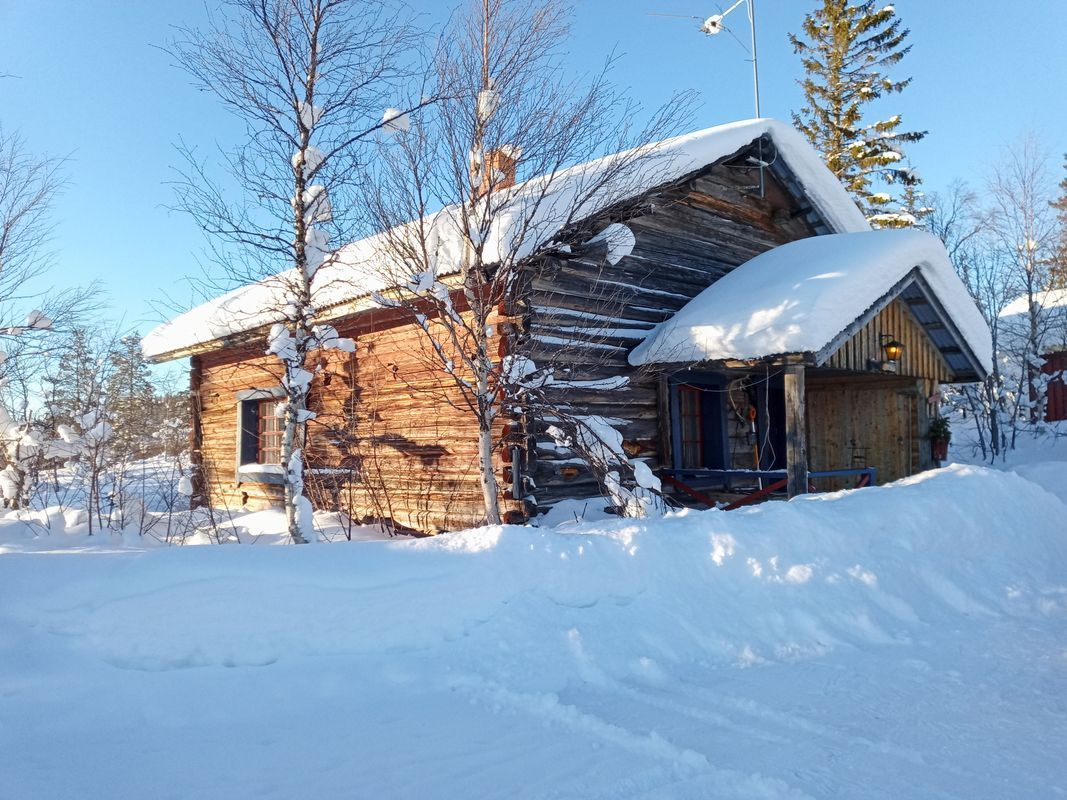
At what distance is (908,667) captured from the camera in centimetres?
437

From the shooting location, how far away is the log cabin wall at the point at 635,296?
8891 millimetres

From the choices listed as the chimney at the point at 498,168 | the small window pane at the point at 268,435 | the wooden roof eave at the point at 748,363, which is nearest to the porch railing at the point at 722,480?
the wooden roof eave at the point at 748,363

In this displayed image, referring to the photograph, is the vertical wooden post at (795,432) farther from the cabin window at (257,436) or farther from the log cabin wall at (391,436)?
the cabin window at (257,436)

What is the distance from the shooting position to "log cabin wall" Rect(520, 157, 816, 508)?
350 inches

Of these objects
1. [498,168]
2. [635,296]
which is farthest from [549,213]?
[635,296]

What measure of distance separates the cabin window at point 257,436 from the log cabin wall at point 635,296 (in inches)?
235

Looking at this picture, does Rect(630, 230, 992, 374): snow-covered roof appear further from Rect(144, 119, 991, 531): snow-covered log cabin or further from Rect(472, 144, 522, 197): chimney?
Rect(472, 144, 522, 197): chimney

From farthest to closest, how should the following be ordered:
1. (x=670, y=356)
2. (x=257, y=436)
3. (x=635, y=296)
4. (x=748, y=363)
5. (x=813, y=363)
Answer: (x=257, y=436) < (x=635, y=296) < (x=670, y=356) < (x=748, y=363) < (x=813, y=363)

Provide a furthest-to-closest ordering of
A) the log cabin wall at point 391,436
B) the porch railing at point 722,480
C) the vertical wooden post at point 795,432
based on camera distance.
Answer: the log cabin wall at point 391,436
the porch railing at point 722,480
the vertical wooden post at point 795,432

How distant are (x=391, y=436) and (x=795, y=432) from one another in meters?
5.35

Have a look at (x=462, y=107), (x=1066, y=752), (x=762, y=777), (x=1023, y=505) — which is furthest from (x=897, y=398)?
(x=762, y=777)

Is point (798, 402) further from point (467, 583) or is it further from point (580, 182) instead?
point (467, 583)

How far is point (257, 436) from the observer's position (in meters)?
13.0

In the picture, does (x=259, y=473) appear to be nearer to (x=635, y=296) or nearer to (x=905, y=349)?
(x=635, y=296)
